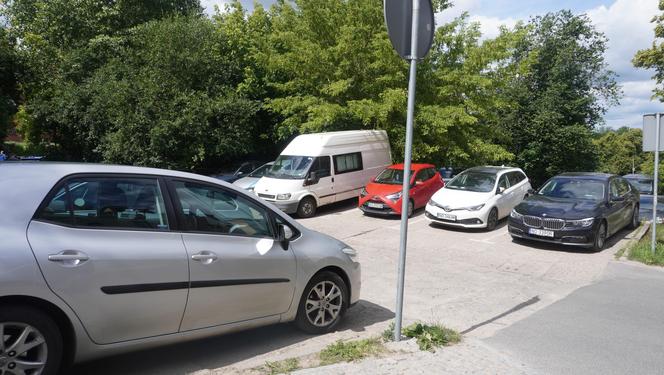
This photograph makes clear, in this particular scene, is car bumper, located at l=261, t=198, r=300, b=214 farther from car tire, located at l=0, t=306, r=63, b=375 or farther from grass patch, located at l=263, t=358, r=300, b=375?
car tire, located at l=0, t=306, r=63, b=375

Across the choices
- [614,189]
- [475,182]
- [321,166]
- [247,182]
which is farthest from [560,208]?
[247,182]

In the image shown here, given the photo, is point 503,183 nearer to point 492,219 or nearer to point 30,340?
point 492,219

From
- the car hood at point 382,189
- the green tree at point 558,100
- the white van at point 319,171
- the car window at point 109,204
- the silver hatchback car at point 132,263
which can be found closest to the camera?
the silver hatchback car at point 132,263

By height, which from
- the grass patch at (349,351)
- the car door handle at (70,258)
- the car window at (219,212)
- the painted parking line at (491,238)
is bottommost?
the painted parking line at (491,238)

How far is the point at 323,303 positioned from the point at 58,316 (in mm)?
2400

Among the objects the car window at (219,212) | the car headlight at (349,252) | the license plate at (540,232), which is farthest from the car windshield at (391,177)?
the car window at (219,212)

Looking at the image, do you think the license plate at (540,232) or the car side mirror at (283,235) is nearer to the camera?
the car side mirror at (283,235)

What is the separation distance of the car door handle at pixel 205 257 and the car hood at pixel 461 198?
9.27m

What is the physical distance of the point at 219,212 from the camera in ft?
14.3

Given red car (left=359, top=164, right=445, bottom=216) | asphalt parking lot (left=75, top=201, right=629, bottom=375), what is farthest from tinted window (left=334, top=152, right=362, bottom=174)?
asphalt parking lot (left=75, top=201, right=629, bottom=375)

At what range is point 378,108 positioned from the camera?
16578 mm

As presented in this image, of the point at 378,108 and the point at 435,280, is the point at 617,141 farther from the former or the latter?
the point at 435,280

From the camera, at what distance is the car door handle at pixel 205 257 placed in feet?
13.0

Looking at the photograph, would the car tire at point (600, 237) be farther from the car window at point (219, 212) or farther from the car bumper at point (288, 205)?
the car window at point (219, 212)
